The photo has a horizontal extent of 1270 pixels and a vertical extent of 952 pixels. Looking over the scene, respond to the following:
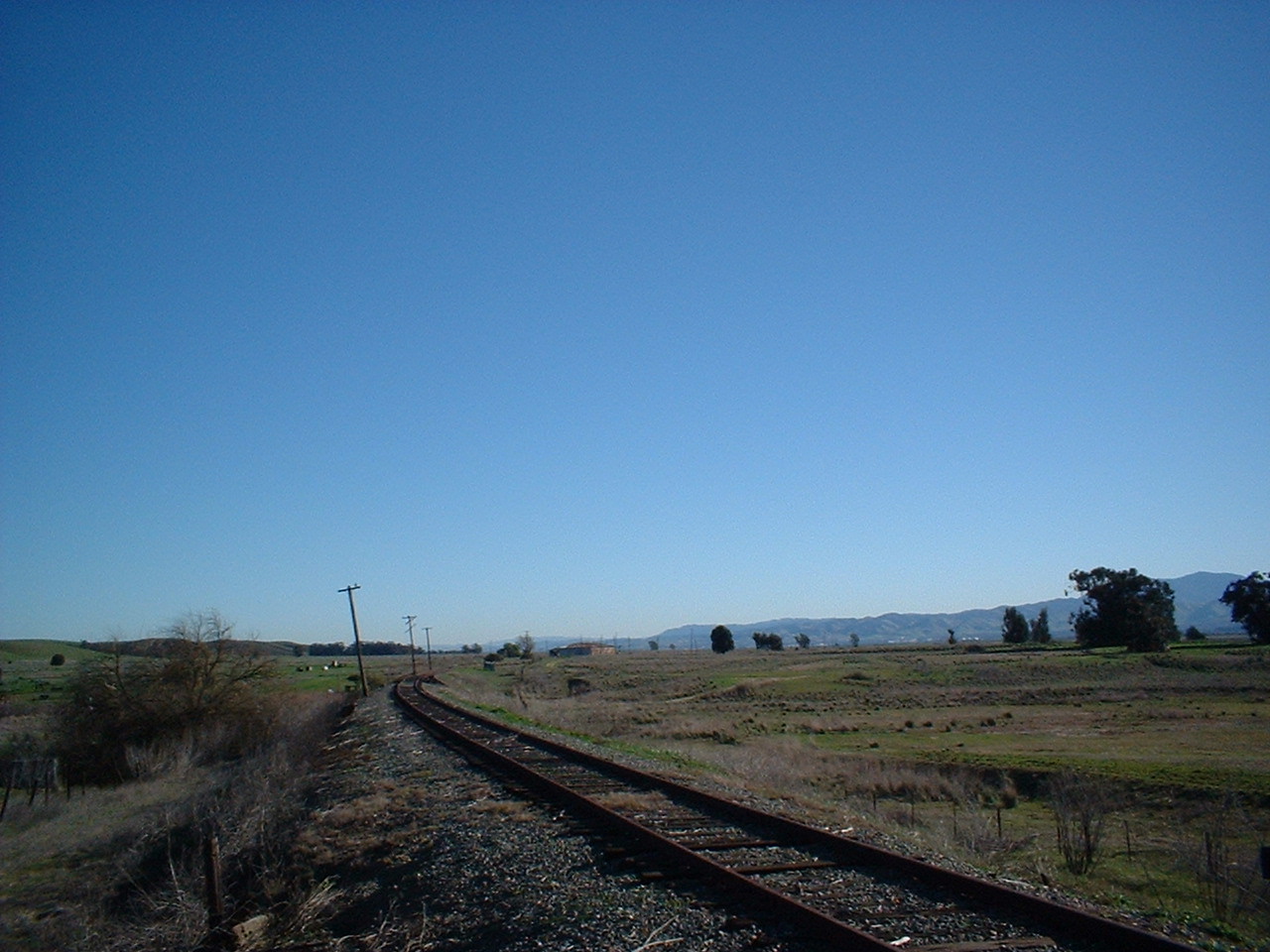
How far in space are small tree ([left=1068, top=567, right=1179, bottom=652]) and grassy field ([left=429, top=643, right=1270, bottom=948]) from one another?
16.0 m

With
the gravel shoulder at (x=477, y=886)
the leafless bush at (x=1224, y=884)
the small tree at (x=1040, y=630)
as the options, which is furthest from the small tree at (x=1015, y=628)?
the gravel shoulder at (x=477, y=886)

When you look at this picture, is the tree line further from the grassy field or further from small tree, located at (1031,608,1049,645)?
small tree, located at (1031,608,1049,645)

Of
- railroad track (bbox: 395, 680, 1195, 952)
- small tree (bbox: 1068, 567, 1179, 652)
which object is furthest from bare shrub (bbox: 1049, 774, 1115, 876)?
small tree (bbox: 1068, 567, 1179, 652)

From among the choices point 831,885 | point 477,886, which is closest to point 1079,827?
point 831,885

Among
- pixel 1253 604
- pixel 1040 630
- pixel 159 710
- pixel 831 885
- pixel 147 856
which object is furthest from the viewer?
pixel 1040 630

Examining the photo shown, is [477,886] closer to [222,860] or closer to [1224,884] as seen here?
[222,860]

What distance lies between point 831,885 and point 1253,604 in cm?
10535

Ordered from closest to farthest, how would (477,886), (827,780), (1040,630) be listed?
1. (477,886)
2. (827,780)
3. (1040,630)

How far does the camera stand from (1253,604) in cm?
9088

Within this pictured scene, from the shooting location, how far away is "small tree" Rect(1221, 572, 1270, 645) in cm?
8969

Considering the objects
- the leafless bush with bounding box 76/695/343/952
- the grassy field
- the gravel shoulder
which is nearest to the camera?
the gravel shoulder

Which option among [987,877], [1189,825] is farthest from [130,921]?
[1189,825]

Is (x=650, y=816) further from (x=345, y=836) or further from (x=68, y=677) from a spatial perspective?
(x=68, y=677)

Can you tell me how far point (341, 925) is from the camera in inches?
391
